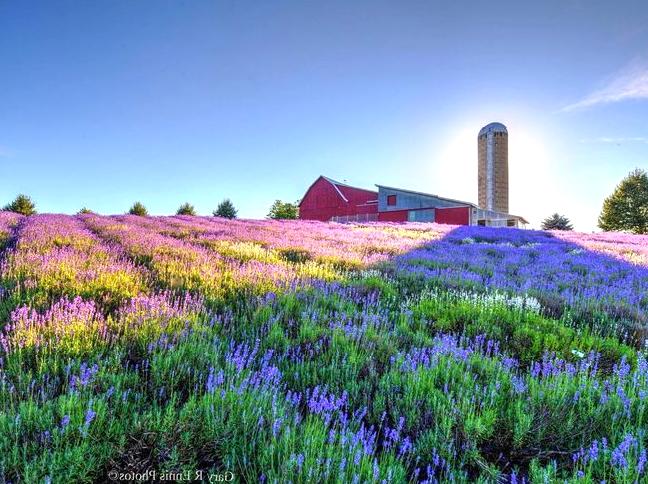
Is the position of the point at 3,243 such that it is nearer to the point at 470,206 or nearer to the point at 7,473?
the point at 7,473

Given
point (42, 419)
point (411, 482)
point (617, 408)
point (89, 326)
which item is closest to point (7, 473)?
point (42, 419)

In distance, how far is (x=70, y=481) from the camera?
5.02ft

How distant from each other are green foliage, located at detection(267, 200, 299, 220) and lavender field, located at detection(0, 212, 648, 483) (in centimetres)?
5614

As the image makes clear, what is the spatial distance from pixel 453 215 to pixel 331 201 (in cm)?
1718

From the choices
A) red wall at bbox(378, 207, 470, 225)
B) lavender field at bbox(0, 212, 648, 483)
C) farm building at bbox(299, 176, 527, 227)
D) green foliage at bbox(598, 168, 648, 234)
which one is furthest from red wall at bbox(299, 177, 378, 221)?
lavender field at bbox(0, 212, 648, 483)

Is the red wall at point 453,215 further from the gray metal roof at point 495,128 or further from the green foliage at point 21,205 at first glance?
the green foliage at point 21,205

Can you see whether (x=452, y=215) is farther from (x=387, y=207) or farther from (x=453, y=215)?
(x=387, y=207)

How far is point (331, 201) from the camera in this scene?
50.9m

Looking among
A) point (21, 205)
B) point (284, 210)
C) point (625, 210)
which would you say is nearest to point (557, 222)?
point (625, 210)

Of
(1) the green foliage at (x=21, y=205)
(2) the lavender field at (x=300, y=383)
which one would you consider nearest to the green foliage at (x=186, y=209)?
(1) the green foliage at (x=21, y=205)

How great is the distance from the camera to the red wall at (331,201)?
4822cm

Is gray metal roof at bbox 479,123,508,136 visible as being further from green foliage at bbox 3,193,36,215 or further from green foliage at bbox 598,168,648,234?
green foliage at bbox 3,193,36,215

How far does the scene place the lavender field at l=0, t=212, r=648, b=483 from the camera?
174 cm

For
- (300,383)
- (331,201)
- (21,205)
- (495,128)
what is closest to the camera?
(300,383)
